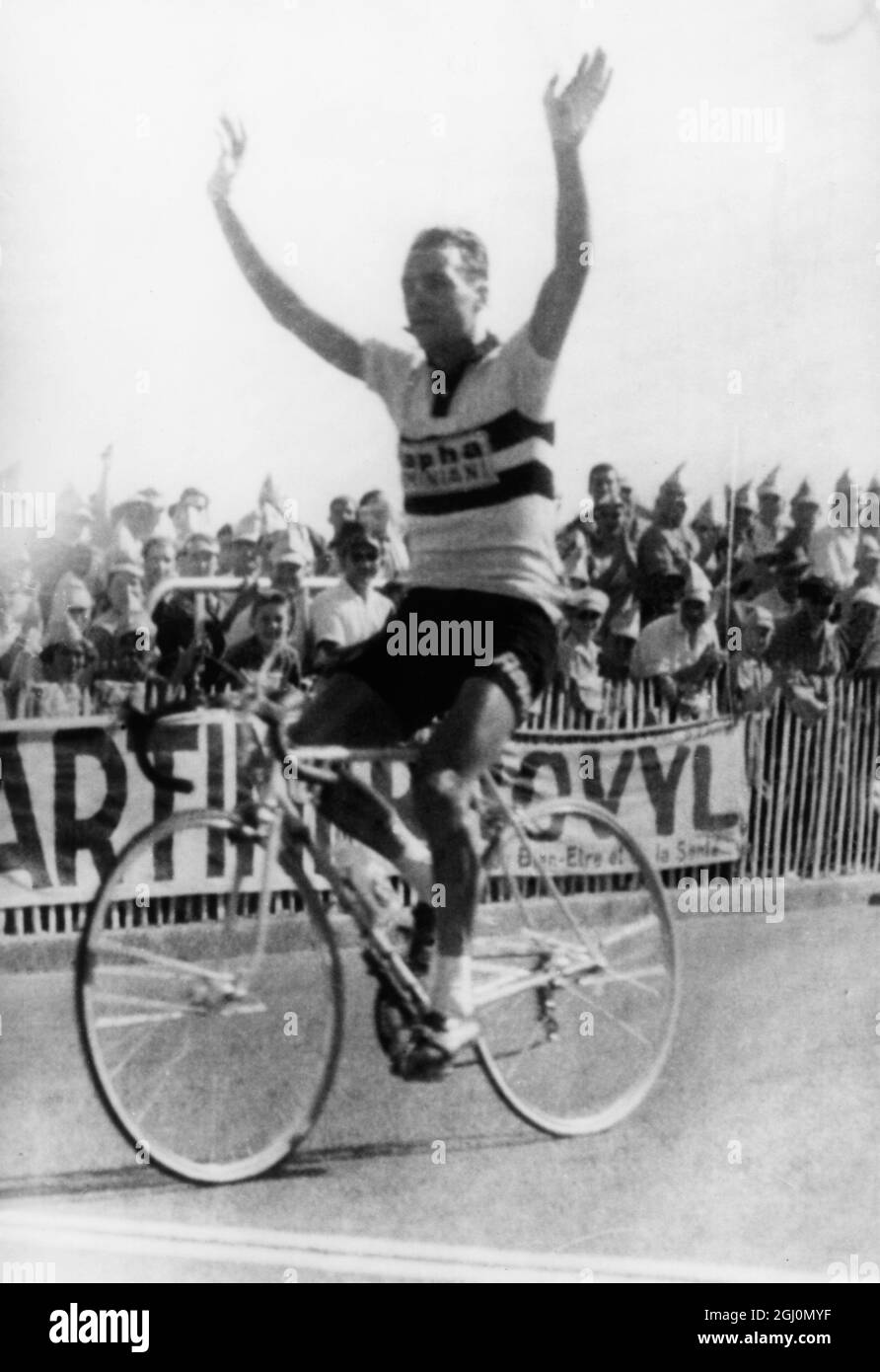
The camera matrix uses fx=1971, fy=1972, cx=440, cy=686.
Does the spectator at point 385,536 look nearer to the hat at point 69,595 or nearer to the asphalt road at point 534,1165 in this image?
the hat at point 69,595

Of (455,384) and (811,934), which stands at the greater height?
(455,384)

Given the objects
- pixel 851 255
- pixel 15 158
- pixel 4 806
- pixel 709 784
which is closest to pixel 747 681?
pixel 709 784

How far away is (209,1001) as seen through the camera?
5031mm

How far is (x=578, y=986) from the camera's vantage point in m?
5.39

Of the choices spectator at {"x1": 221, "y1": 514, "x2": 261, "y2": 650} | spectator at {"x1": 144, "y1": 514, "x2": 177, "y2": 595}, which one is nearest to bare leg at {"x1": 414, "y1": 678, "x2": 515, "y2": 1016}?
spectator at {"x1": 221, "y1": 514, "x2": 261, "y2": 650}

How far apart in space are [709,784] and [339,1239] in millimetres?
1604

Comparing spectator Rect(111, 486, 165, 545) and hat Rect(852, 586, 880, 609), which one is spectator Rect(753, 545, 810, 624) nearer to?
hat Rect(852, 586, 880, 609)

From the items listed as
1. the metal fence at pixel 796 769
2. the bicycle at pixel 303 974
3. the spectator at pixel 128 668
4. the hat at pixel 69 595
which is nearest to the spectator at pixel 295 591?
the bicycle at pixel 303 974

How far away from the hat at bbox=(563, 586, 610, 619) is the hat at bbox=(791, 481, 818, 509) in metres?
0.58

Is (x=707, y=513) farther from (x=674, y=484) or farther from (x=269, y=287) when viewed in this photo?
(x=269, y=287)

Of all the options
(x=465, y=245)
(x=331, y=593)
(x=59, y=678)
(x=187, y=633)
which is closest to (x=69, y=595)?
(x=59, y=678)

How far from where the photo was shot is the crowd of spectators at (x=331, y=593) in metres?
5.10

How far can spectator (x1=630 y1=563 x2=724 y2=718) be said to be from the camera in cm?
539
